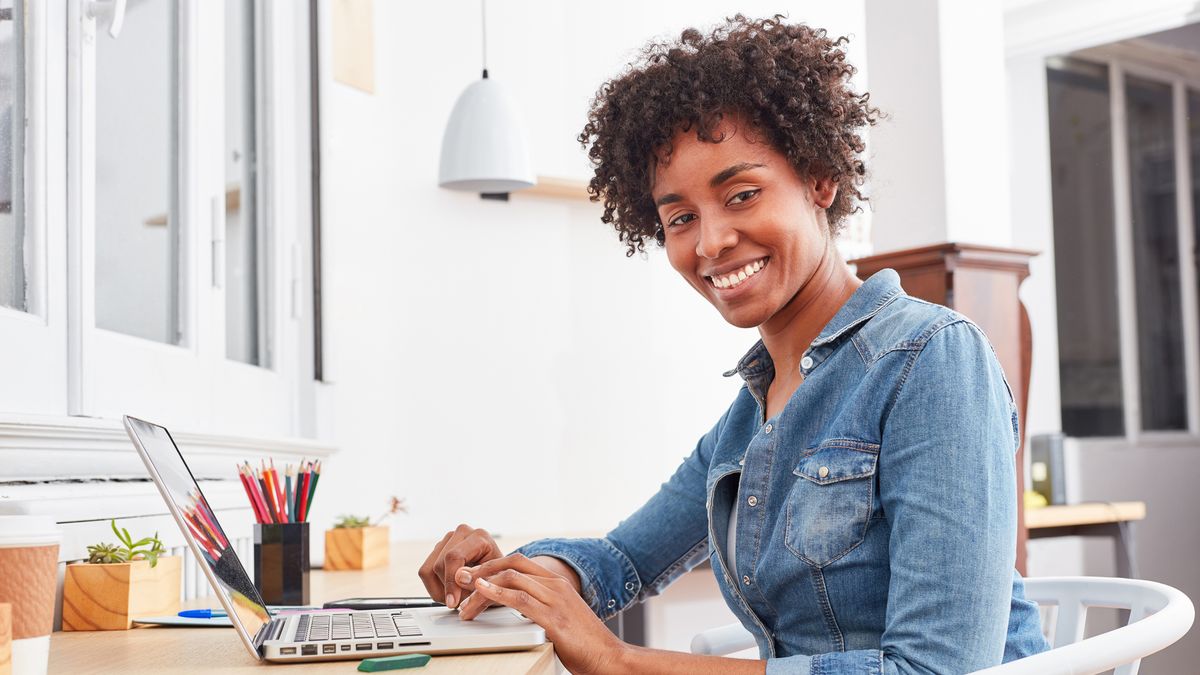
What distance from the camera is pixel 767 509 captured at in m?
1.17

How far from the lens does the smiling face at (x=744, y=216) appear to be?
1239 millimetres

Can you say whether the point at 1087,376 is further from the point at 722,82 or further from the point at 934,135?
the point at 722,82

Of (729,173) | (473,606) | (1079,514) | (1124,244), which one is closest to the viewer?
(473,606)

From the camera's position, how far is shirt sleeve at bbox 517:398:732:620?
138 centimetres

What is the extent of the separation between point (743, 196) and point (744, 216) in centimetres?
2

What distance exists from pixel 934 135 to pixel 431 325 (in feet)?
4.94

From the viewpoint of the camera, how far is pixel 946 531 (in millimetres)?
956

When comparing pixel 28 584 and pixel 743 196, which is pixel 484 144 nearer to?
pixel 743 196

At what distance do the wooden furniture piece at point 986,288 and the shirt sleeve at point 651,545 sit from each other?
3.42 ft

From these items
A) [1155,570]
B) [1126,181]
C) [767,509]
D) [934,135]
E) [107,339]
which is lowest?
[1155,570]

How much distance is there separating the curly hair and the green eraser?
630 millimetres

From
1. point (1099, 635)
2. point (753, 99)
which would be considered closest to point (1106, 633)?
point (1099, 635)

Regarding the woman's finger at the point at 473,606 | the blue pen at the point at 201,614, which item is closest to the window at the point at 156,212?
the blue pen at the point at 201,614

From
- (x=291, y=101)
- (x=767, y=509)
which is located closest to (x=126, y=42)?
(x=291, y=101)
